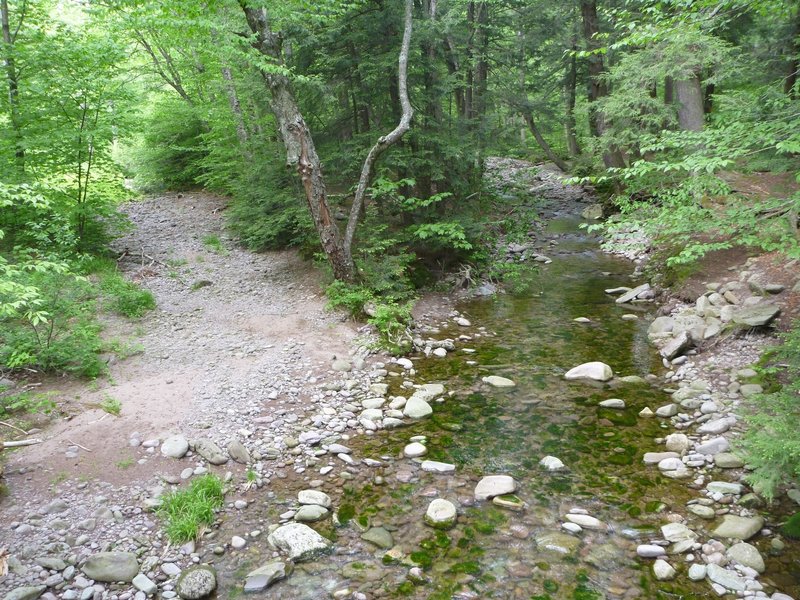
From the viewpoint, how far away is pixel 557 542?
467 centimetres

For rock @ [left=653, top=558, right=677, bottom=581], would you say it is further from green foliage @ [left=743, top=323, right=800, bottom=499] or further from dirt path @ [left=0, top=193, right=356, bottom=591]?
dirt path @ [left=0, top=193, right=356, bottom=591]

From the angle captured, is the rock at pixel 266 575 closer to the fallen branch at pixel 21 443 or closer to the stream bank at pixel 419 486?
the stream bank at pixel 419 486

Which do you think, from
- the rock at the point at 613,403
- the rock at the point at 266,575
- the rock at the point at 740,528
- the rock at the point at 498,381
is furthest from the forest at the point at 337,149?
the rock at the point at 266,575

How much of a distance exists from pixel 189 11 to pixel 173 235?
836cm

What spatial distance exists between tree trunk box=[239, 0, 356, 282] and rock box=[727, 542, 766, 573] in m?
7.68

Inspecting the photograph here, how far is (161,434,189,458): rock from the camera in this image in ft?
19.1

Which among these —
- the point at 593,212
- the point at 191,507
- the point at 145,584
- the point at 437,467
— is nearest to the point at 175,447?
the point at 191,507

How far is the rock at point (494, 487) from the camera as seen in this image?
5352 mm

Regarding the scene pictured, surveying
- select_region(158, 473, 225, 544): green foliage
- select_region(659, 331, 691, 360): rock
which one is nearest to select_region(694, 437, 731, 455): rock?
select_region(659, 331, 691, 360): rock

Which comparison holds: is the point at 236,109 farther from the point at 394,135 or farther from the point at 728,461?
the point at 728,461

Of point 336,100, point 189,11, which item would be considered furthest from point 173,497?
point 336,100

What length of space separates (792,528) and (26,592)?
6.69m

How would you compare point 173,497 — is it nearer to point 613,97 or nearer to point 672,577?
point 672,577

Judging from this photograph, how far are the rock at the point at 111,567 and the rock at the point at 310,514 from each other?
1.51 meters
